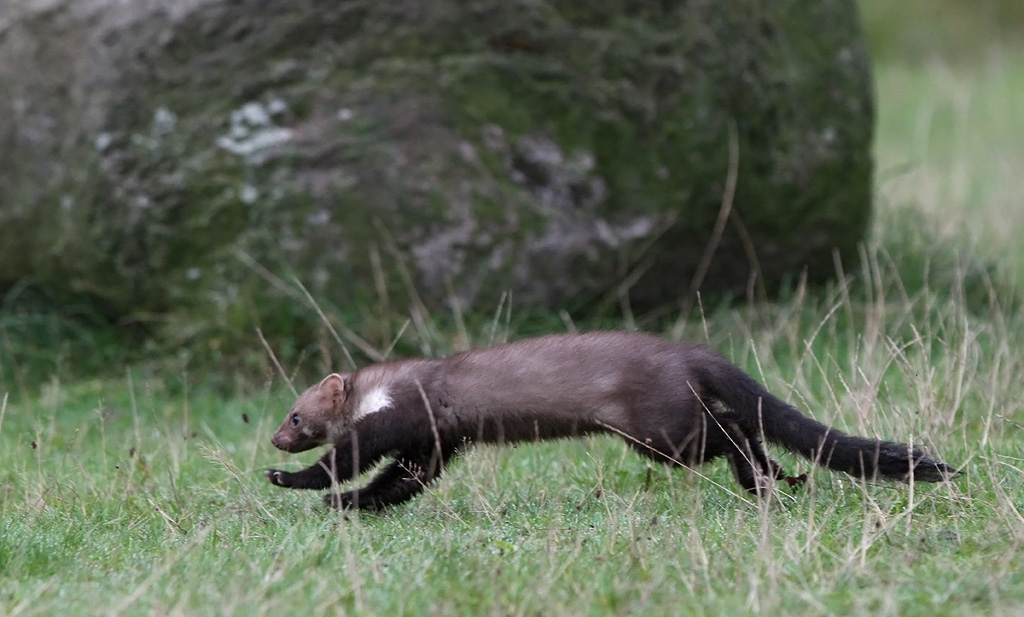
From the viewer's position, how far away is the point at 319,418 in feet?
16.6

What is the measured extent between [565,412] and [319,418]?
106 centimetres

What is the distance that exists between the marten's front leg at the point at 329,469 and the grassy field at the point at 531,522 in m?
0.10

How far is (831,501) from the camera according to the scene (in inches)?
174

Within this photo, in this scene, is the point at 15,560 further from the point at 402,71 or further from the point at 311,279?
the point at 402,71

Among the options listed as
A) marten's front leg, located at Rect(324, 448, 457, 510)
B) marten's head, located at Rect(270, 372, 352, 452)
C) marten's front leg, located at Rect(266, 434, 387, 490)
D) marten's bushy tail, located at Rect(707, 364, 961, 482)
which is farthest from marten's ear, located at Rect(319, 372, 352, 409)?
marten's bushy tail, located at Rect(707, 364, 961, 482)

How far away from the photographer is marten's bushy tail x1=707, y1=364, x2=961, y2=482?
14.3ft

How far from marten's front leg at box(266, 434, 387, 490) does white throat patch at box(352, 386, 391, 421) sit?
0.13 m

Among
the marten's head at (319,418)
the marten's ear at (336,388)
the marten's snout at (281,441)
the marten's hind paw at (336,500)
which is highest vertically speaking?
the marten's ear at (336,388)

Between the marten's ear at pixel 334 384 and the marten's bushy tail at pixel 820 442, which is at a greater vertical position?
the marten's bushy tail at pixel 820 442

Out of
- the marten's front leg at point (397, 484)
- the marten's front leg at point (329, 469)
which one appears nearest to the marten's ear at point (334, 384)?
the marten's front leg at point (329, 469)

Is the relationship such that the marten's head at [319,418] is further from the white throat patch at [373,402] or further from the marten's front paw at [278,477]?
the marten's front paw at [278,477]

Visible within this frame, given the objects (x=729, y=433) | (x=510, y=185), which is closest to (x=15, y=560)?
(x=729, y=433)

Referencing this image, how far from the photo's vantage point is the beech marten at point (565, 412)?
458cm

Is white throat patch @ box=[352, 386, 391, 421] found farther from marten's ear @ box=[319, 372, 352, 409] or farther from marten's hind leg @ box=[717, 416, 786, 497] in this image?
marten's hind leg @ box=[717, 416, 786, 497]
